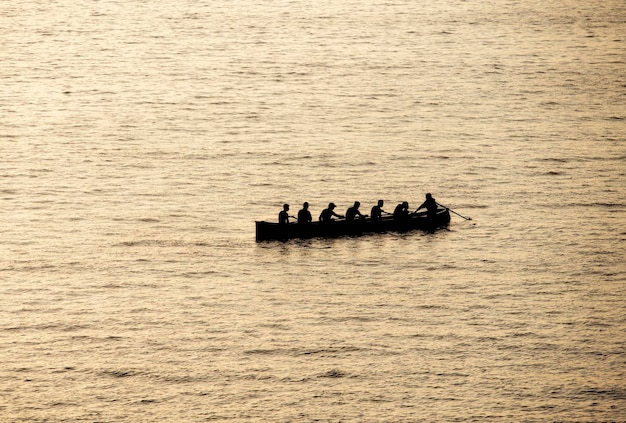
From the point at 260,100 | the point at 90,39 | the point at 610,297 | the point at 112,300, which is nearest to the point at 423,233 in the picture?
the point at 610,297

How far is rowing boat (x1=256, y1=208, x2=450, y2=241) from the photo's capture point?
166ft

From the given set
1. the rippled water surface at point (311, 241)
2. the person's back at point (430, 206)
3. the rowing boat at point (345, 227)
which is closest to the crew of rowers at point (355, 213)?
the person's back at point (430, 206)

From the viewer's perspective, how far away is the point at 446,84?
9238 cm

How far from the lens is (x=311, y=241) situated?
51.3 m

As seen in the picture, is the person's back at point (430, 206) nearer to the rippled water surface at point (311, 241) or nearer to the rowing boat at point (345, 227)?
the rowing boat at point (345, 227)

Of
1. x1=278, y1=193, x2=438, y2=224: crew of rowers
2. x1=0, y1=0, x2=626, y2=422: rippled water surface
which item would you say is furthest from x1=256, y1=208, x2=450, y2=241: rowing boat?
x1=0, y1=0, x2=626, y2=422: rippled water surface

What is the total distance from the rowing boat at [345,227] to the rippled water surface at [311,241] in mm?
433

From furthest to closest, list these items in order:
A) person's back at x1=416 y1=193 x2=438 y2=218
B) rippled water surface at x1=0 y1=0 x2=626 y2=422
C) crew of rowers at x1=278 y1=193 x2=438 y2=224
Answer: person's back at x1=416 y1=193 x2=438 y2=218, crew of rowers at x1=278 y1=193 x2=438 y2=224, rippled water surface at x1=0 y1=0 x2=626 y2=422

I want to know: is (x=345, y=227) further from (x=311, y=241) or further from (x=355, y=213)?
(x=311, y=241)

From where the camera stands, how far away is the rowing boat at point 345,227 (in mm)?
50656

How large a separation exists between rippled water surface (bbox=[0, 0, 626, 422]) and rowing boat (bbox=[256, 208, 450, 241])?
433 millimetres

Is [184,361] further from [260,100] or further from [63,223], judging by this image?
[260,100]

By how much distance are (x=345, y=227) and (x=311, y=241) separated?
160 cm

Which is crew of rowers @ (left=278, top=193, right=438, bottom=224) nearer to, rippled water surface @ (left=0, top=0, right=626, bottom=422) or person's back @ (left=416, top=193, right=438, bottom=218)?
person's back @ (left=416, top=193, right=438, bottom=218)
